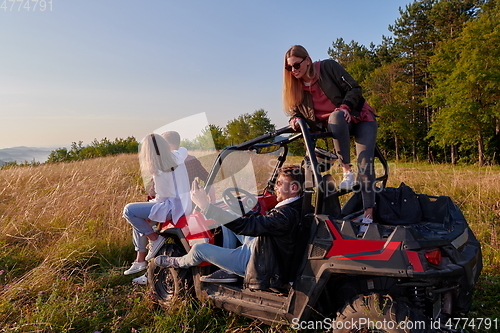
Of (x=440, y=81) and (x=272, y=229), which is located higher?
(x=440, y=81)

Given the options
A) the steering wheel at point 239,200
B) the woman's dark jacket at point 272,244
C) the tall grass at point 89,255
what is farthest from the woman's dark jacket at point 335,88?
the tall grass at point 89,255

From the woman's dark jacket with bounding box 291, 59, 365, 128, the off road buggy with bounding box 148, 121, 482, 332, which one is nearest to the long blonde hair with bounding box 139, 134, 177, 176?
the off road buggy with bounding box 148, 121, 482, 332

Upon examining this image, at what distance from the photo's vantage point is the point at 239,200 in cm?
329

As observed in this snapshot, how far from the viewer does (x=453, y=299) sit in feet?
9.52

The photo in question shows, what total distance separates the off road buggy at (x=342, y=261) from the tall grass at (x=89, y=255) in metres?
0.27

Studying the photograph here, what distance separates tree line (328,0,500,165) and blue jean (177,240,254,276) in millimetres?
21178

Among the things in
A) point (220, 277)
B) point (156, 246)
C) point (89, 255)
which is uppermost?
point (156, 246)

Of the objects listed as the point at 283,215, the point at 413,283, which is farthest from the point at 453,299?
the point at 283,215

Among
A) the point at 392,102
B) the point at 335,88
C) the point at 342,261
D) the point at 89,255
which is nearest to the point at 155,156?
the point at 335,88

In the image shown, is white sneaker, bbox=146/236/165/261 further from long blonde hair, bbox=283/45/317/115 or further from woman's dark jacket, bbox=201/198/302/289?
long blonde hair, bbox=283/45/317/115

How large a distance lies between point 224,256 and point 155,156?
1237 mm

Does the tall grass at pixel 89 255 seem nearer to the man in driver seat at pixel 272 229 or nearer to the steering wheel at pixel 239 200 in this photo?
the man in driver seat at pixel 272 229

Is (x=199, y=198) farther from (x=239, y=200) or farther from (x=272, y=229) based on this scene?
(x=272, y=229)

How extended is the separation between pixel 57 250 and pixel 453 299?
4787 millimetres
